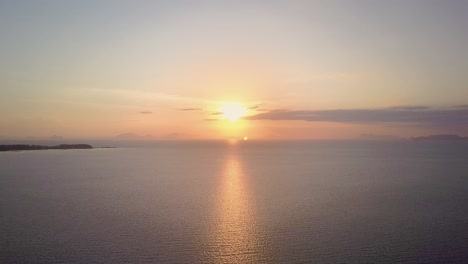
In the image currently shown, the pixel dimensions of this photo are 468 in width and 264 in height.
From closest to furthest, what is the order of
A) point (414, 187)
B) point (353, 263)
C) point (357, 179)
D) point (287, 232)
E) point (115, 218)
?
point (353, 263)
point (287, 232)
point (115, 218)
point (414, 187)
point (357, 179)

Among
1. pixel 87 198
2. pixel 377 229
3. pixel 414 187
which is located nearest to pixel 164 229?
pixel 377 229

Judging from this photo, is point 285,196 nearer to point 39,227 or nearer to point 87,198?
point 87,198

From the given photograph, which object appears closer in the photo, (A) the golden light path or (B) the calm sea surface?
(A) the golden light path

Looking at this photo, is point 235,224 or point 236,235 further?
point 235,224

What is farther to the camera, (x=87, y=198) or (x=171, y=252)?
(x=87, y=198)

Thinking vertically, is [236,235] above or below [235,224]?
below

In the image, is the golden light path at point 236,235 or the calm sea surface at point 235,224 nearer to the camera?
the golden light path at point 236,235

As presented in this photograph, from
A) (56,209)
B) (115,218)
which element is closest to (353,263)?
(115,218)

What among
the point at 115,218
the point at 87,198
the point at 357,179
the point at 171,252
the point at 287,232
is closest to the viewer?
the point at 171,252
